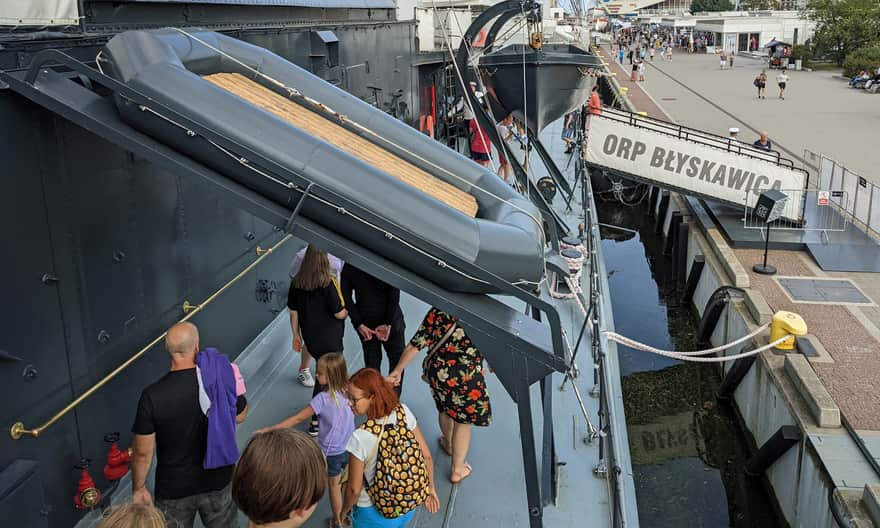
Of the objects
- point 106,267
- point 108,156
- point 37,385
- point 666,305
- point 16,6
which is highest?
point 16,6

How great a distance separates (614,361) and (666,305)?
868cm

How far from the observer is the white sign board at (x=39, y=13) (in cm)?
409

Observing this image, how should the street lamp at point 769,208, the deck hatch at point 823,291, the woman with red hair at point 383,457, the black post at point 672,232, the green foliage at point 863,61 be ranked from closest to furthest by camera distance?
the woman with red hair at point 383,457 → the deck hatch at point 823,291 → the street lamp at point 769,208 → the black post at point 672,232 → the green foliage at point 863,61

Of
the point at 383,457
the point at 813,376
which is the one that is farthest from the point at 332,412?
the point at 813,376

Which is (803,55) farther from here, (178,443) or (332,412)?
(178,443)

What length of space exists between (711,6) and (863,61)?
7831 centimetres

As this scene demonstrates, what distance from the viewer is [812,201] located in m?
17.3

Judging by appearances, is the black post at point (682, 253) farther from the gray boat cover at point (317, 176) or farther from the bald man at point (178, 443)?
the bald man at point (178, 443)

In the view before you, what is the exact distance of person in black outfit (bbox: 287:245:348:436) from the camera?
216 inches

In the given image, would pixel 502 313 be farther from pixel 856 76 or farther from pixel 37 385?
pixel 856 76

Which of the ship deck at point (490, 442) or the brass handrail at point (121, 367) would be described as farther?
the ship deck at point (490, 442)

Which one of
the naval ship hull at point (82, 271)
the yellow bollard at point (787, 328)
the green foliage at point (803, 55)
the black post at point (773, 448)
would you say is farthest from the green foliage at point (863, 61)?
the naval ship hull at point (82, 271)

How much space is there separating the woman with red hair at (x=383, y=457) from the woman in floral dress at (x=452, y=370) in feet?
2.48

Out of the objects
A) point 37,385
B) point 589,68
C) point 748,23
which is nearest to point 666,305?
point 589,68
